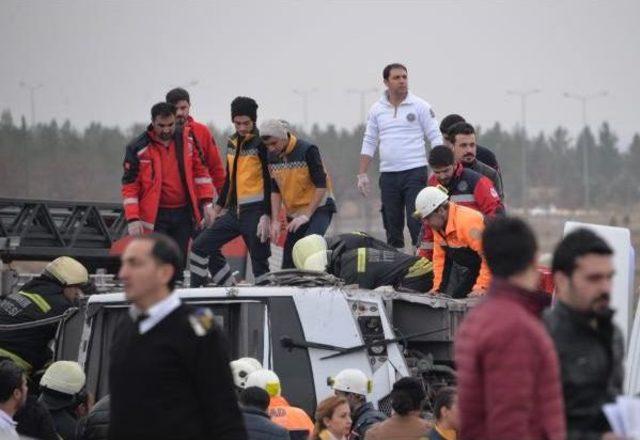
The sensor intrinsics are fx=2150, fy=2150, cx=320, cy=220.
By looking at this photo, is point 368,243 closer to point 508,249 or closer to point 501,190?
point 501,190

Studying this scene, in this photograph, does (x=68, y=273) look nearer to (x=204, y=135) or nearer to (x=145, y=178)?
(x=145, y=178)

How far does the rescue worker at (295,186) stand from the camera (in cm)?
1820

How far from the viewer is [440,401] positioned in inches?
522

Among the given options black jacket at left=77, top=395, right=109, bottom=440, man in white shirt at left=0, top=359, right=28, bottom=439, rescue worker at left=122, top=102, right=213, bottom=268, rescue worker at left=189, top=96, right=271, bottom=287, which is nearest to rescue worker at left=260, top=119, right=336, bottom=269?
rescue worker at left=189, top=96, right=271, bottom=287

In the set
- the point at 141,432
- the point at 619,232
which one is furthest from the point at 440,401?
the point at 141,432

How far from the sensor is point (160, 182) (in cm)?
1823

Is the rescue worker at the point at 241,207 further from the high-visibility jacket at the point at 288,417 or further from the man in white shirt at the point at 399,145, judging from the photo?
the high-visibility jacket at the point at 288,417

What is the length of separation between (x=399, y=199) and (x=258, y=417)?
745cm

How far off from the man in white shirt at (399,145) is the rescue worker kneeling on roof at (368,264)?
83.4 inches

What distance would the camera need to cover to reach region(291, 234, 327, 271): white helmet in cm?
1700

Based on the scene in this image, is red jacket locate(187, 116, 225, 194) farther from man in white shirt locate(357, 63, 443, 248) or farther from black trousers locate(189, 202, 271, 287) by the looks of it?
man in white shirt locate(357, 63, 443, 248)

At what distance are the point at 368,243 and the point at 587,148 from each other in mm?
57788

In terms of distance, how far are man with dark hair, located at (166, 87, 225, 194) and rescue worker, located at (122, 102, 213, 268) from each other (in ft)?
1.52

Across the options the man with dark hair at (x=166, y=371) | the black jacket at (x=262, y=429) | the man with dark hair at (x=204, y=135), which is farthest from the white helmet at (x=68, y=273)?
the man with dark hair at (x=166, y=371)
